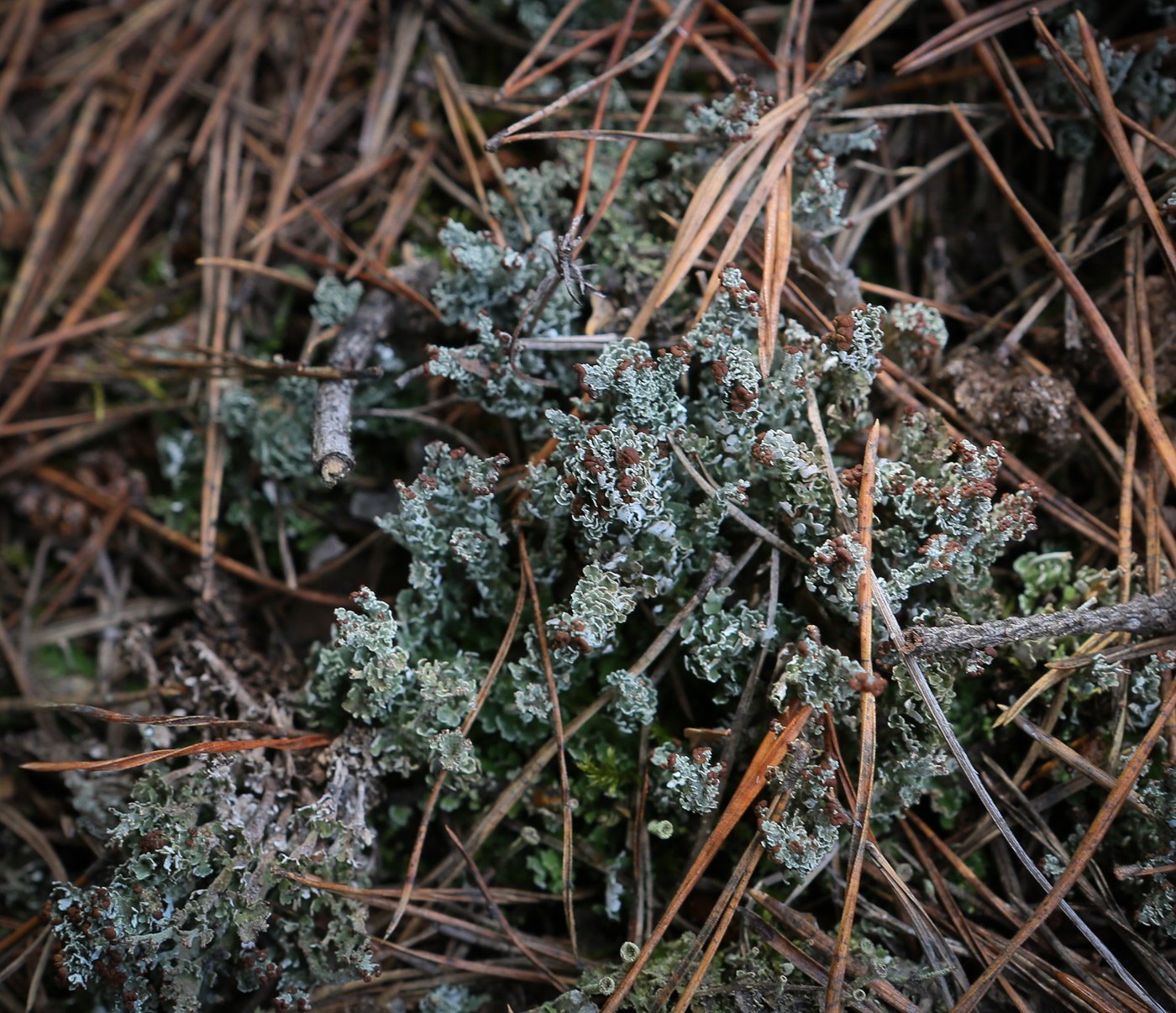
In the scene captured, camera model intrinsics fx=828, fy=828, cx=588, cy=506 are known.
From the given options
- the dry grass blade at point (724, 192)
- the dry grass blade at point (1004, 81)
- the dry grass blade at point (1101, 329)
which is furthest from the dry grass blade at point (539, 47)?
the dry grass blade at point (1101, 329)

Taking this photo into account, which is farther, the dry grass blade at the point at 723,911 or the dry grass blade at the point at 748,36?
the dry grass blade at the point at 748,36

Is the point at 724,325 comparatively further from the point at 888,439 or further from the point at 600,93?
the point at 600,93

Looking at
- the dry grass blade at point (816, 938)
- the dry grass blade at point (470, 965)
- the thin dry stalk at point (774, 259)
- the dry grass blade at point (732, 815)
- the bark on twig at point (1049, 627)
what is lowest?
the dry grass blade at point (470, 965)

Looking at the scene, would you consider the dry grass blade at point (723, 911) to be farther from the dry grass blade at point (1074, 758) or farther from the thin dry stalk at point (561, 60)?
the thin dry stalk at point (561, 60)

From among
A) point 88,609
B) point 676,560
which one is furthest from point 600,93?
point 88,609

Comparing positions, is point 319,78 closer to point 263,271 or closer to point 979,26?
point 263,271

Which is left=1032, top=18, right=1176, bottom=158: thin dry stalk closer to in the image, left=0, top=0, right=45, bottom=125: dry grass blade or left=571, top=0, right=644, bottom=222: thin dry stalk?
left=571, top=0, right=644, bottom=222: thin dry stalk
